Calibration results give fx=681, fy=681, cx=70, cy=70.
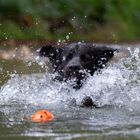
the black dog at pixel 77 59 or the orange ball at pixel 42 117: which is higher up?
the black dog at pixel 77 59

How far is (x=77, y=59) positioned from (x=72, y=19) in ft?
37.8

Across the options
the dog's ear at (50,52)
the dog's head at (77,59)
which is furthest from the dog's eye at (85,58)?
the dog's ear at (50,52)

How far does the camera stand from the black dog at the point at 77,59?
11.0 m

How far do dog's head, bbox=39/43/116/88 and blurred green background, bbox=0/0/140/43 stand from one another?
9412mm

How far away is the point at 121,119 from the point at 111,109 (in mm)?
1066

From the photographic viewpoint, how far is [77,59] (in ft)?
37.1

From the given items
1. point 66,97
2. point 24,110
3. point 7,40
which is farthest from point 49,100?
point 7,40

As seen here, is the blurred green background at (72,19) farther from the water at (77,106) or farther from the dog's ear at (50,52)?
the dog's ear at (50,52)

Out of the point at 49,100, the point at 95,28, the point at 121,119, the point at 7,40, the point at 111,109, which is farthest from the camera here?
the point at 95,28

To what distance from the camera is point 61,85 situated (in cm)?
1111

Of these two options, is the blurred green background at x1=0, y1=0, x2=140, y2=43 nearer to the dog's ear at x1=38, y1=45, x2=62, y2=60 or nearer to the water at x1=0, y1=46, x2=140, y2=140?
the water at x1=0, y1=46, x2=140, y2=140

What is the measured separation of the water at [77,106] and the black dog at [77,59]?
15cm

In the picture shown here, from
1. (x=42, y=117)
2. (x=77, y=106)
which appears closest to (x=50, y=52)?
(x=77, y=106)

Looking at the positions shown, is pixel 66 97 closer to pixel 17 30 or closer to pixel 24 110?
pixel 24 110
